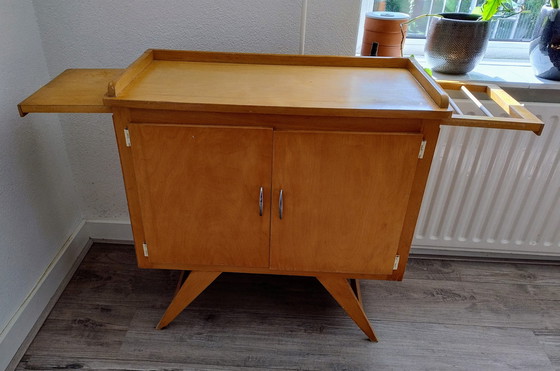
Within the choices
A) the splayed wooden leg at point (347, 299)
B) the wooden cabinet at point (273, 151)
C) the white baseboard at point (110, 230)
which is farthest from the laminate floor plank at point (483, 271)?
the white baseboard at point (110, 230)

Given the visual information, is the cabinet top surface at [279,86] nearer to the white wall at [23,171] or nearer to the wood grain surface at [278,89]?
the wood grain surface at [278,89]

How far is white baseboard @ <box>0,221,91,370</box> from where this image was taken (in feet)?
4.05

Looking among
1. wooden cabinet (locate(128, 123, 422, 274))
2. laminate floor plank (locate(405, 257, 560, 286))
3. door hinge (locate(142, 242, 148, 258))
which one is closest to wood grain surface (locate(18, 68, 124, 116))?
wooden cabinet (locate(128, 123, 422, 274))

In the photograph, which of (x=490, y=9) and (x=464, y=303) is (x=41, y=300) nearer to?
(x=464, y=303)

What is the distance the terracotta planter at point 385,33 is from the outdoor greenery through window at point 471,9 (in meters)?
0.23

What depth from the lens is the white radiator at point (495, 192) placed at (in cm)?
139

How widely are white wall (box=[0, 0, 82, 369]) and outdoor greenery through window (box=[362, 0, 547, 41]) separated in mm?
1133

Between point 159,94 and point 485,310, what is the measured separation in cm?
131

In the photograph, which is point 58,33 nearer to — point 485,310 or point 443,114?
point 443,114

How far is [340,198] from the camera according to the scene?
3.45 feet

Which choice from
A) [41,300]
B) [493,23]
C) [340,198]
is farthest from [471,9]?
[41,300]

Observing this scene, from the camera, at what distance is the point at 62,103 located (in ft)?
3.18

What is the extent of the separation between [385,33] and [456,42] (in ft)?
0.81

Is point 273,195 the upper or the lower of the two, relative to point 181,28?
lower
